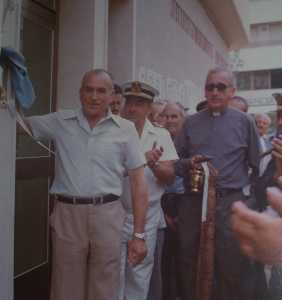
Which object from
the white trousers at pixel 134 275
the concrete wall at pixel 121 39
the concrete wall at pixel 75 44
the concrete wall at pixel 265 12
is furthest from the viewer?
the concrete wall at pixel 265 12

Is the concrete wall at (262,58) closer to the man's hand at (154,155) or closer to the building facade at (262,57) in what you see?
the building facade at (262,57)

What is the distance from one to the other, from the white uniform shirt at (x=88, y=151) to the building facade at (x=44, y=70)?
26 centimetres

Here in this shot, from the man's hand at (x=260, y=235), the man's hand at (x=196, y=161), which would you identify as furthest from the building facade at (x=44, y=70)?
the man's hand at (x=260, y=235)

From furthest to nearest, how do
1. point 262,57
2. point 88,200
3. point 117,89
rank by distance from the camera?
1. point 262,57
2. point 117,89
3. point 88,200

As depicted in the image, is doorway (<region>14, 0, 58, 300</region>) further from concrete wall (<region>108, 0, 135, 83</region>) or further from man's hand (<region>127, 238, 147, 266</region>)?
man's hand (<region>127, 238, 147, 266</region>)

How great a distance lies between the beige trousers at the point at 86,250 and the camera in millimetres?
2643

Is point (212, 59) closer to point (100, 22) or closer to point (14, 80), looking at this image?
point (100, 22)

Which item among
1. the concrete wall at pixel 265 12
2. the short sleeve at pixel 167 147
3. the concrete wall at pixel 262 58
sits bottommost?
the short sleeve at pixel 167 147

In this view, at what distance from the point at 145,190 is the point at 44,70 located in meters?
1.62

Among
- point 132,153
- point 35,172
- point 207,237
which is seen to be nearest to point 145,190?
point 132,153

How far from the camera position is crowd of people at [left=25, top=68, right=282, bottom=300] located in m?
2.67

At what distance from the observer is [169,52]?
21.3 feet

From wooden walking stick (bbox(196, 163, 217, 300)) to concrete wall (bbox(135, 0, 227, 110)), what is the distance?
1.99m

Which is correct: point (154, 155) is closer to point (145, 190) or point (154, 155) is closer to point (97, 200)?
point (145, 190)
